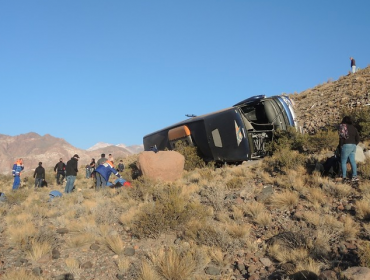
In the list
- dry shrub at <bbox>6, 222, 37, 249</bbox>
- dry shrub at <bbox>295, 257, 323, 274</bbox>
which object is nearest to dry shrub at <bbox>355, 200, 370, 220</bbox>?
dry shrub at <bbox>295, 257, 323, 274</bbox>

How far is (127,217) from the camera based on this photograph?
7.47 meters

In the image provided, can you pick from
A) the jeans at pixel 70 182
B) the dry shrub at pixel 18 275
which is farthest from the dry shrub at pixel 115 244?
the jeans at pixel 70 182

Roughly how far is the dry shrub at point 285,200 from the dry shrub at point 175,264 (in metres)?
2.77

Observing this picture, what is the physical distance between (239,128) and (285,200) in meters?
4.98

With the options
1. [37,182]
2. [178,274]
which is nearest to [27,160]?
[37,182]

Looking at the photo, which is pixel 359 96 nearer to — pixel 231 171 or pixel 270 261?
pixel 231 171

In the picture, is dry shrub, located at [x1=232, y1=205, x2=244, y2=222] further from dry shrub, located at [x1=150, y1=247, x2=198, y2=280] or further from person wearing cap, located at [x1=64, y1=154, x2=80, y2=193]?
person wearing cap, located at [x1=64, y1=154, x2=80, y2=193]

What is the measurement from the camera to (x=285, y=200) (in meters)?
7.05

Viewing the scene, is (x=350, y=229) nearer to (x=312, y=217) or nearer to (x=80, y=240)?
(x=312, y=217)

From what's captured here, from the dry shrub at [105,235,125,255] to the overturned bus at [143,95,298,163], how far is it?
6.91 m

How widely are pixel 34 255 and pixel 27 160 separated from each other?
12930 centimetres

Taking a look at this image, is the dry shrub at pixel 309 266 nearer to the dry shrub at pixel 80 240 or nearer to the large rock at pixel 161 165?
the dry shrub at pixel 80 240

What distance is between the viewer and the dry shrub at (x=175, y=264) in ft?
15.1

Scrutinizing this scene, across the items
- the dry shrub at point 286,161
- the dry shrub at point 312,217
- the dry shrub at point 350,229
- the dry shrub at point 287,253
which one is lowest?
the dry shrub at point 287,253
